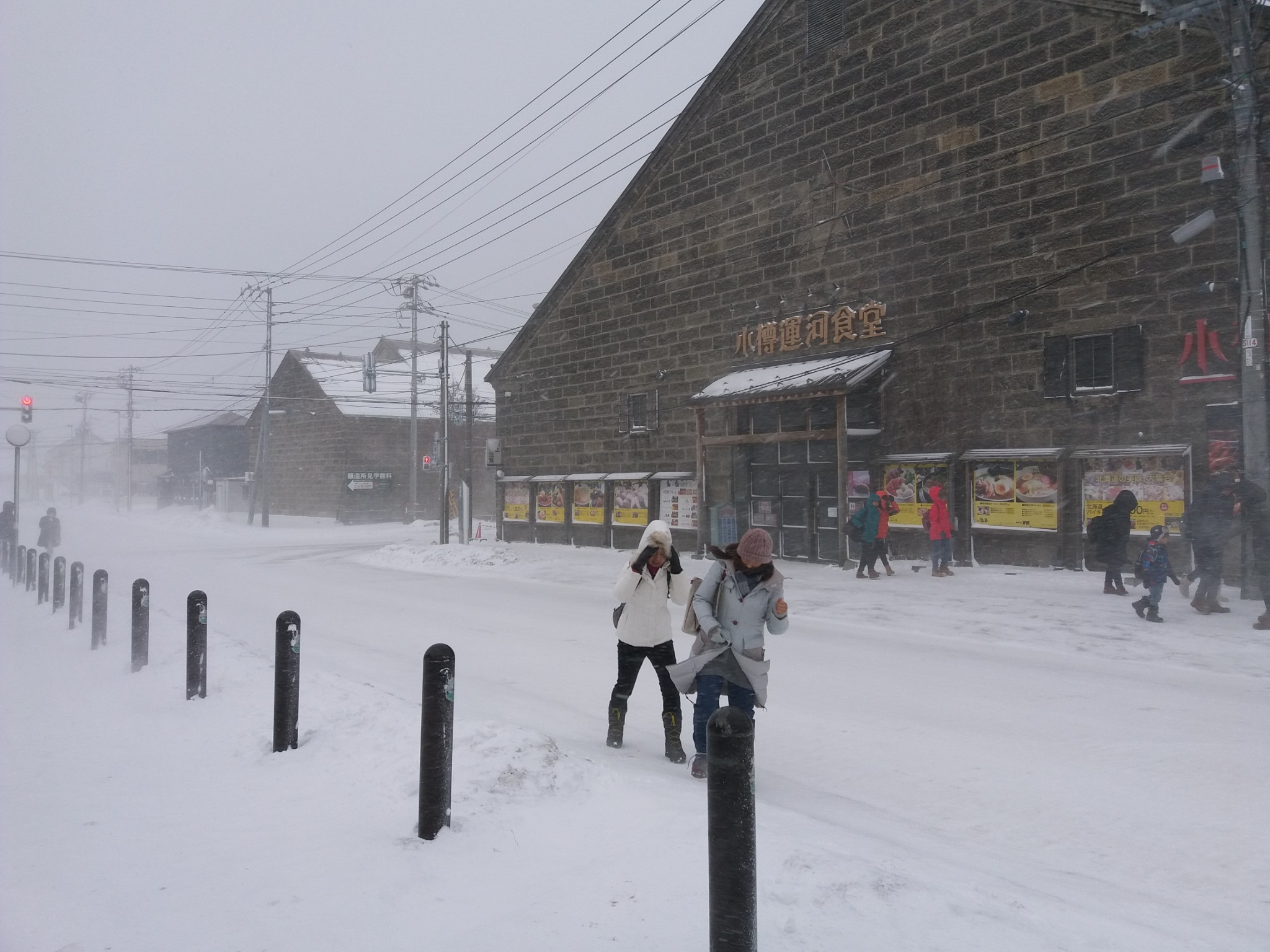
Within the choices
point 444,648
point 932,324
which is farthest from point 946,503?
point 444,648

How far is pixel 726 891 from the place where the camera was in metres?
2.92

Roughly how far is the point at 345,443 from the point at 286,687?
39.5 m

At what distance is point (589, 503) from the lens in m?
23.5

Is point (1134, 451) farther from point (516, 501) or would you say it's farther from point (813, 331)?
point (516, 501)

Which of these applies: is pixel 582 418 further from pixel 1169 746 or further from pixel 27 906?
pixel 27 906

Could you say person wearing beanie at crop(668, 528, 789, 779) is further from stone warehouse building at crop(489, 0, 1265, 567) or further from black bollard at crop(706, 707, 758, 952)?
stone warehouse building at crop(489, 0, 1265, 567)

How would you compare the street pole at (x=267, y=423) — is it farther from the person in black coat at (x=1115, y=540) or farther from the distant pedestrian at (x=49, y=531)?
the person in black coat at (x=1115, y=540)

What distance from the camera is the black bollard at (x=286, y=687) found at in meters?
5.76

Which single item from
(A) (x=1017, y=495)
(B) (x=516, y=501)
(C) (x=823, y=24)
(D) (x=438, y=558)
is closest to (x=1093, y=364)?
(A) (x=1017, y=495)

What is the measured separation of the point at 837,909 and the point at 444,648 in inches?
85.1

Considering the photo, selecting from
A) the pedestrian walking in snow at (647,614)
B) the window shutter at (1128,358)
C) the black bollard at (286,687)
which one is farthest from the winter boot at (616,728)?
the window shutter at (1128,358)

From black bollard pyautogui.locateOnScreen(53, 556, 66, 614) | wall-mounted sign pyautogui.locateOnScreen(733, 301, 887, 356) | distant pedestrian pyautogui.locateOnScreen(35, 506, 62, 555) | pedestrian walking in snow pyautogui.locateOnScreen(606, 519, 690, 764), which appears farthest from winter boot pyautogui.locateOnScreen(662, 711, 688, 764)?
distant pedestrian pyautogui.locateOnScreen(35, 506, 62, 555)

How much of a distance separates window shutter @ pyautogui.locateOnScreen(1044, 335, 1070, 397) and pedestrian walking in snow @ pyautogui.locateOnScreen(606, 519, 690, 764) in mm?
10529

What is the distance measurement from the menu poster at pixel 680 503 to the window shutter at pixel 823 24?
9806 mm
